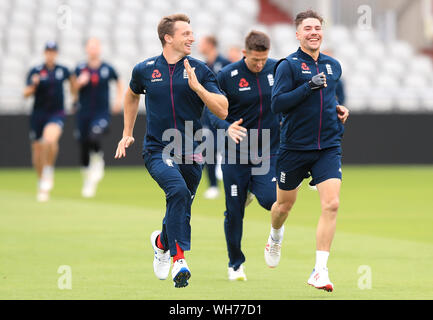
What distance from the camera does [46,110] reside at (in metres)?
19.0

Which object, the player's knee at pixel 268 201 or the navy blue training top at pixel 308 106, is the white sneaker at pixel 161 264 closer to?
the player's knee at pixel 268 201

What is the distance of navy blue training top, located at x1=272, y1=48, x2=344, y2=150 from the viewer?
9.05m

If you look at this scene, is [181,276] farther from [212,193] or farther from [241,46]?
[241,46]

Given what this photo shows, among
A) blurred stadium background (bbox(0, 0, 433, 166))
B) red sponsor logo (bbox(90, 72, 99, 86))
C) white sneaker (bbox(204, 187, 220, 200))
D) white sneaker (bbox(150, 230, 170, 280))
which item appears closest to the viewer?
white sneaker (bbox(150, 230, 170, 280))

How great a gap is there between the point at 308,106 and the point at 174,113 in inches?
46.8

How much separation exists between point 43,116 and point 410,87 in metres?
14.5

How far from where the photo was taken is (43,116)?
19062mm

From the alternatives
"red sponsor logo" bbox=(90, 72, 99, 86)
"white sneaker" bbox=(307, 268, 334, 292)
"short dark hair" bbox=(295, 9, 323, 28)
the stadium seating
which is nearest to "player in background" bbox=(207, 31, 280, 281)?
"short dark hair" bbox=(295, 9, 323, 28)

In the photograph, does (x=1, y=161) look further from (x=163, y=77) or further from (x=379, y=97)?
(x=163, y=77)

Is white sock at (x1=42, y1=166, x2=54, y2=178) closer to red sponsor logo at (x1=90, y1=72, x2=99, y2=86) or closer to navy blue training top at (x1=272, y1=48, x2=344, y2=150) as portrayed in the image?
red sponsor logo at (x1=90, y1=72, x2=99, y2=86)

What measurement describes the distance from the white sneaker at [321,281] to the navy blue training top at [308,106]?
45.9 inches

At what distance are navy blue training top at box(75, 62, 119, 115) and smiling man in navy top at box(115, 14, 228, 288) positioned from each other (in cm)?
994

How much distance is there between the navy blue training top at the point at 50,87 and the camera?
18703 mm

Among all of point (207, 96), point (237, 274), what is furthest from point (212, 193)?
→ point (207, 96)
